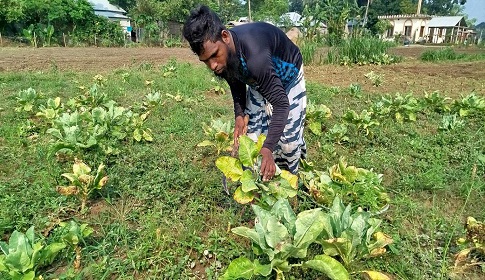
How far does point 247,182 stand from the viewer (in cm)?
202

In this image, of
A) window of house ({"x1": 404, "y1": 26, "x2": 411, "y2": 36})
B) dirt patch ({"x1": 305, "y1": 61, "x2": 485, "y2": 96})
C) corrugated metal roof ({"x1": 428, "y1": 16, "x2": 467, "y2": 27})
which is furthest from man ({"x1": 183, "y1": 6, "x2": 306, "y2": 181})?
window of house ({"x1": 404, "y1": 26, "x2": 411, "y2": 36})

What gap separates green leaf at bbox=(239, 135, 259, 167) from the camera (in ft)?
6.73

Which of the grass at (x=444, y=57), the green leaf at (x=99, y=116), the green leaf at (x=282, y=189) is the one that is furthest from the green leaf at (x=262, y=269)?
the grass at (x=444, y=57)

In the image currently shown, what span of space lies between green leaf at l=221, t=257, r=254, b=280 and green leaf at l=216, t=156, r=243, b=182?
0.53 metres

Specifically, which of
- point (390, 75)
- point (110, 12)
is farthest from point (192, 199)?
point (110, 12)

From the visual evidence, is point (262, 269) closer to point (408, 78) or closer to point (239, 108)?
point (239, 108)

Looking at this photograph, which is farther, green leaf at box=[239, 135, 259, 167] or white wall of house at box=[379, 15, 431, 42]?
white wall of house at box=[379, 15, 431, 42]

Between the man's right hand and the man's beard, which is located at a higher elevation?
the man's beard

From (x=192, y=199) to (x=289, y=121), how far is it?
97 cm

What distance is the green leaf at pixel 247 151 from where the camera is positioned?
6.73ft

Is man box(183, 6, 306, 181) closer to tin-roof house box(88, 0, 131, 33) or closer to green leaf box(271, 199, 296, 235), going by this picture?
green leaf box(271, 199, 296, 235)

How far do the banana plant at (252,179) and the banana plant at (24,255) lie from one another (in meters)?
1.04

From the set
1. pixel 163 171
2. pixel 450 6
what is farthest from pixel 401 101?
pixel 450 6

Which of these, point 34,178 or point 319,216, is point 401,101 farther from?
point 34,178
